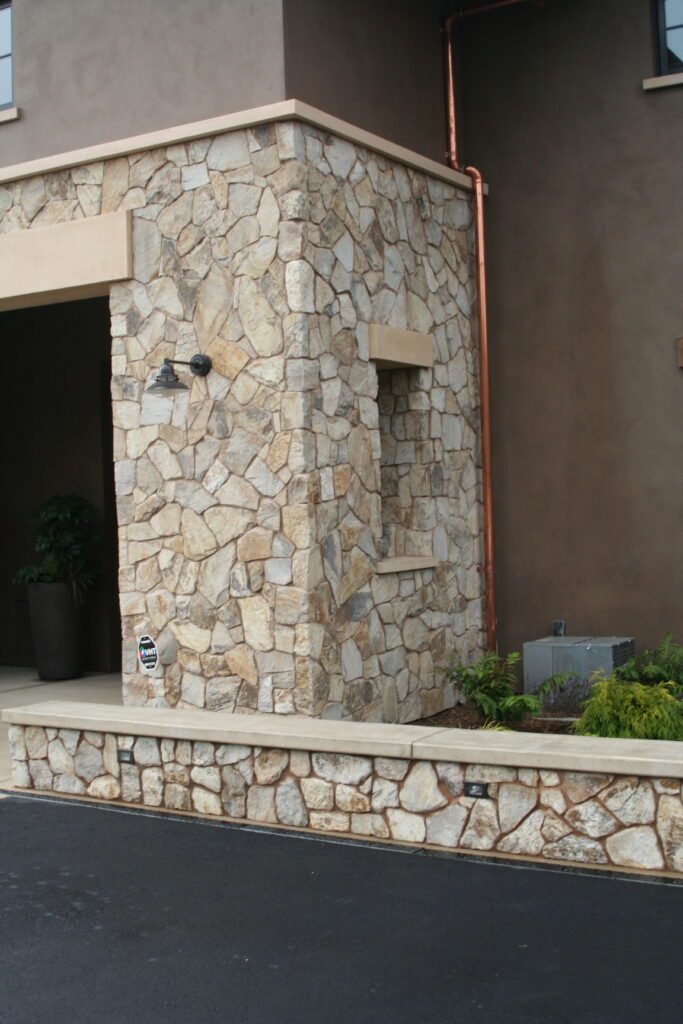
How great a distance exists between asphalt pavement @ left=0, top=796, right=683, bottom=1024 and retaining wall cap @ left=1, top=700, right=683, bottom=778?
0.53 metres

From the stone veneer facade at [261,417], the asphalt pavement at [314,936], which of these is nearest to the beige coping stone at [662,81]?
the stone veneer facade at [261,417]

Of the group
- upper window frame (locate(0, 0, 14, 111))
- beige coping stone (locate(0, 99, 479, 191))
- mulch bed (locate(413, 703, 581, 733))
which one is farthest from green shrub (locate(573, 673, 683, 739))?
upper window frame (locate(0, 0, 14, 111))

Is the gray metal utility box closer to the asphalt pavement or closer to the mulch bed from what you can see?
the mulch bed

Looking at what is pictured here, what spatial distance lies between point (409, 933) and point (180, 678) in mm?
4278

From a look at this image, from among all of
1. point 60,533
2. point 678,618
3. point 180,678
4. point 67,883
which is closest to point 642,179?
point 678,618

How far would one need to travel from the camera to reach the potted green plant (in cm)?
1252

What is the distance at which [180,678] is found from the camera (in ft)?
30.7

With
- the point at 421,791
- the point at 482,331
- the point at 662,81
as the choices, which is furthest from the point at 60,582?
the point at 662,81

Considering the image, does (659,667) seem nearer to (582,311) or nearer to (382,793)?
(582,311)

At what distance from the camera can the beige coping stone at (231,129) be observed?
877 cm

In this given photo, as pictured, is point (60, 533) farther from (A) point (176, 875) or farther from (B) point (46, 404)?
(A) point (176, 875)

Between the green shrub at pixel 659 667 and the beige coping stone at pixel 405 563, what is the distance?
1.76 m

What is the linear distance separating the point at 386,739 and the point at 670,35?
22.7ft

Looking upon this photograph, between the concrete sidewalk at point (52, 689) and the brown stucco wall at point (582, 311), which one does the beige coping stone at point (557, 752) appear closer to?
the brown stucco wall at point (582, 311)
